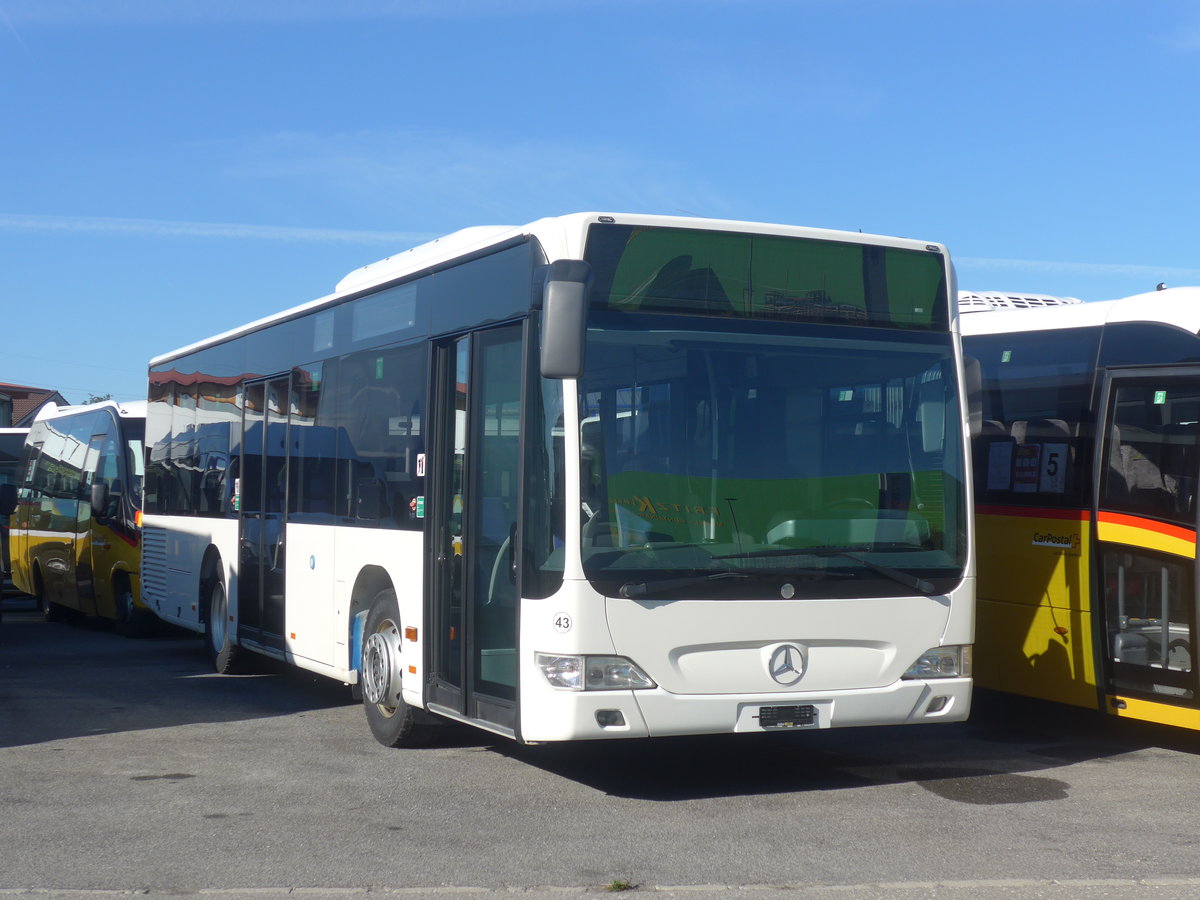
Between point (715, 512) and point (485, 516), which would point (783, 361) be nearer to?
point (715, 512)

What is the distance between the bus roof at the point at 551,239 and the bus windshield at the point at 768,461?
50 cm

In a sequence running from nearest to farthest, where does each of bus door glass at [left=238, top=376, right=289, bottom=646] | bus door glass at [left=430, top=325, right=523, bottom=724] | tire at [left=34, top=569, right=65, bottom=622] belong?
bus door glass at [left=430, top=325, right=523, bottom=724] → bus door glass at [left=238, top=376, right=289, bottom=646] → tire at [left=34, top=569, right=65, bottom=622]

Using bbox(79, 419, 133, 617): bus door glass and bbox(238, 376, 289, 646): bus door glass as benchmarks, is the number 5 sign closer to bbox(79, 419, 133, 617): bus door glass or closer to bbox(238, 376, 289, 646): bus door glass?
bbox(238, 376, 289, 646): bus door glass

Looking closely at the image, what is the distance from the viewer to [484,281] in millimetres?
8406

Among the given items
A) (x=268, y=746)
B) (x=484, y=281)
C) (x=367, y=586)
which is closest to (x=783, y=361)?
(x=484, y=281)

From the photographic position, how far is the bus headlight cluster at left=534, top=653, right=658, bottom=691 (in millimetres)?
7332

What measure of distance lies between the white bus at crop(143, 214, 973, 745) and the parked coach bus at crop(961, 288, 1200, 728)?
1.79 m

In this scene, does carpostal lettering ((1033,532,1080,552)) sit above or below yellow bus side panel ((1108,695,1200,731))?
above

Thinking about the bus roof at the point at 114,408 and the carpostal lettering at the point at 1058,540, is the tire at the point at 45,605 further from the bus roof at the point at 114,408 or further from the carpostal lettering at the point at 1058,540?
the carpostal lettering at the point at 1058,540

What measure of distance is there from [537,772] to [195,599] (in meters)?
6.65

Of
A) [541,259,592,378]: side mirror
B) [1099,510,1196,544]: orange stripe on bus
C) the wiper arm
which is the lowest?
the wiper arm

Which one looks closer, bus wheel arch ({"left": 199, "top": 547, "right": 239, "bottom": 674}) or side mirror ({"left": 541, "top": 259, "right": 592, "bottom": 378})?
side mirror ({"left": 541, "top": 259, "right": 592, "bottom": 378})

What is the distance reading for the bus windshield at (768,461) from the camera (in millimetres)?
7426

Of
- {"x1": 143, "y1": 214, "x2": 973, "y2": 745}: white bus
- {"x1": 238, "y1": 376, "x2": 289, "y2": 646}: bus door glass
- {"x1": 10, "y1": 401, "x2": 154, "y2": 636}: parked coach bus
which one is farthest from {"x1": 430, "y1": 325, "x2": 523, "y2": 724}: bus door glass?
{"x1": 10, "y1": 401, "x2": 154, "y2": 636}: parked coach bus
